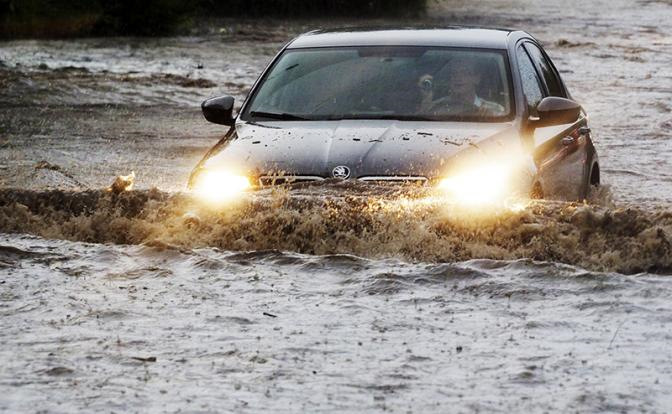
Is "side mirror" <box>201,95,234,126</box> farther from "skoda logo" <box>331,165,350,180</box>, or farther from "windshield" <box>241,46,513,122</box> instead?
"skoda logo" <box>331,165,350,180</box>

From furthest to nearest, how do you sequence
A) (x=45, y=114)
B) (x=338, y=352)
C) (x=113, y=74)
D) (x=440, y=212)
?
(x=113, y=74) → (x=45, y=114) → (x=440, y=212) → (x=338, y=352)

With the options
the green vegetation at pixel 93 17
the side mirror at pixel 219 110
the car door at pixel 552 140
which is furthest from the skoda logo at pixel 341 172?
the green vegetation at pixel 93 17

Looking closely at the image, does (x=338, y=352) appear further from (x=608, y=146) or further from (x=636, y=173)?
(x=608, y=146)

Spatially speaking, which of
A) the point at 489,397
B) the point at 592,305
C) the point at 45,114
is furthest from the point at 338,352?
the point at 45,114

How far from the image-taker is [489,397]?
584cm

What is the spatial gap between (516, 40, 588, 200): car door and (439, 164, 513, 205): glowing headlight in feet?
1.76

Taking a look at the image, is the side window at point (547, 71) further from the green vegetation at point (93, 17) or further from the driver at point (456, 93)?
the green vegetation at point (93, 17)

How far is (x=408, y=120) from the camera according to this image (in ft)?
30.5

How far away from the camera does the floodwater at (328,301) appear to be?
5.98 metres

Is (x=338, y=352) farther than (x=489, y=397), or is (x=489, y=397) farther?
(x=338, y=352)

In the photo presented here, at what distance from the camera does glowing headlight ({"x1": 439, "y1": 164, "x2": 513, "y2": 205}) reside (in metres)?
8.55

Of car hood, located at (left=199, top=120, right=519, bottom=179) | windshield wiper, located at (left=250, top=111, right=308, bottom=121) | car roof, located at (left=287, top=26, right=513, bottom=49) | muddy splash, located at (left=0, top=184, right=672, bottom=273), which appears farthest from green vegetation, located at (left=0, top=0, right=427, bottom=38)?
muddy splash, located at (left=0, top=184, right=672, bottom=273)

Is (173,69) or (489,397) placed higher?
(489,397)

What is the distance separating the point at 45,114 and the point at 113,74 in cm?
542
